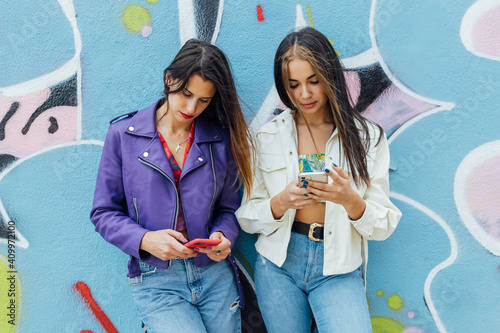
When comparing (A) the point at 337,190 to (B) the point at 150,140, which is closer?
(A) the point at 337,190

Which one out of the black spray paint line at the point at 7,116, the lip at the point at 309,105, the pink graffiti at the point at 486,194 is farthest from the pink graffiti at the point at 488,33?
the black spray paint line at the point at 7,116

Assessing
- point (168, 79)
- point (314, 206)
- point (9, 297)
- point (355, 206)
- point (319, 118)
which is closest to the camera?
point (355, 206)

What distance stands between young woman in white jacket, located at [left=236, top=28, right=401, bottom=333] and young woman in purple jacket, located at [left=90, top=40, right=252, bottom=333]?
Answer: 183mm

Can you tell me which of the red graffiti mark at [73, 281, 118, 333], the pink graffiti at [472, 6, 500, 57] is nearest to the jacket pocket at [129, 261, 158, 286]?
the red graffiti mark at [73, 281, 118, 333]

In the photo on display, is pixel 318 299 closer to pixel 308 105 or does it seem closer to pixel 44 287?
pixel 308 105

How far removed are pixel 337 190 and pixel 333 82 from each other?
0.60 metres

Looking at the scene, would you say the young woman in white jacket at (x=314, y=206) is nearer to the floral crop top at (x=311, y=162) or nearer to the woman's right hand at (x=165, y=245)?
the floral crop top at (x=311, y=162)

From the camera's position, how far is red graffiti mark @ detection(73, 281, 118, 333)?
2625mm

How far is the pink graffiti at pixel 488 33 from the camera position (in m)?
2.47

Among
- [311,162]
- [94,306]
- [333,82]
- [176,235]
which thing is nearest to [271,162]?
[311,162]

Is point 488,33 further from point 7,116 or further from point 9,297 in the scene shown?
point 9,297

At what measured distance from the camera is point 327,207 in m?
2.16

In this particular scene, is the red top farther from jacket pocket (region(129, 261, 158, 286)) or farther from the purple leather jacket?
jacket pocket (region(129, 261, 158, 286))

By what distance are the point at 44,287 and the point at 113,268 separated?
45 cm
